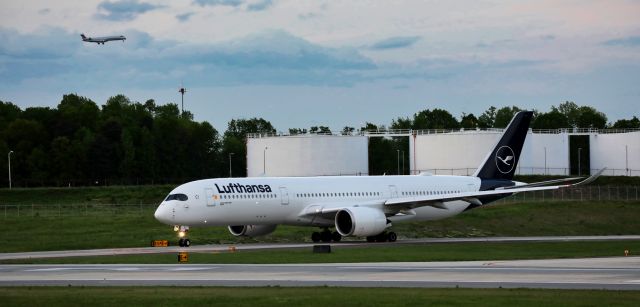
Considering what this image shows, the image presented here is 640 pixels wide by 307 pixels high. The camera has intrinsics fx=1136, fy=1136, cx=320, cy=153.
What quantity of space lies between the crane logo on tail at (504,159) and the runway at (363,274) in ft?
82.9

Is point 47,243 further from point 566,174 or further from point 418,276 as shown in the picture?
point 566,174

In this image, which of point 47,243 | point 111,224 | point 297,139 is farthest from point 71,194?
point 47,243

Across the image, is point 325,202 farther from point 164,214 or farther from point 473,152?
point 473,152

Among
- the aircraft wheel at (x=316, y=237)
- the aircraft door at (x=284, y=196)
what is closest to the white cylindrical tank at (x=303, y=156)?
the aircraft wheel at (x=316, y=237)

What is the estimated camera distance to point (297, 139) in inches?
4429

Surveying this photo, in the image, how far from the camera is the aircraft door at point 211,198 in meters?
57.5

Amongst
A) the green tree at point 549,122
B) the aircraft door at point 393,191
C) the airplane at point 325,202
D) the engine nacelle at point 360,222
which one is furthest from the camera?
the green tree at point 549,122

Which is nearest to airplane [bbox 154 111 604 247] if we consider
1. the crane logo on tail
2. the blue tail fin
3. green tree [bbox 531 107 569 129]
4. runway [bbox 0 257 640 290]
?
the blue tail fin

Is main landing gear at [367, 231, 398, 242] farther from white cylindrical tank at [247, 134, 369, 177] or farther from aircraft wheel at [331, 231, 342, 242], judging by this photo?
white cylindrical tank at [247, 134, 369, 177]

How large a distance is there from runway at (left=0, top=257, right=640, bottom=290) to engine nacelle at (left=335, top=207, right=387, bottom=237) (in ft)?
51.6

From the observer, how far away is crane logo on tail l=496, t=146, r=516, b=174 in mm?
70000

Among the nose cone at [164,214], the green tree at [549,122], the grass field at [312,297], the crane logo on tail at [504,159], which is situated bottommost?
the grass field at [312,297]

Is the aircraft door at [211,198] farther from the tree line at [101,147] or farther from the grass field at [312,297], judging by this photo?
the tree line at [101,147]

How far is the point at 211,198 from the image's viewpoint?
5759cm
